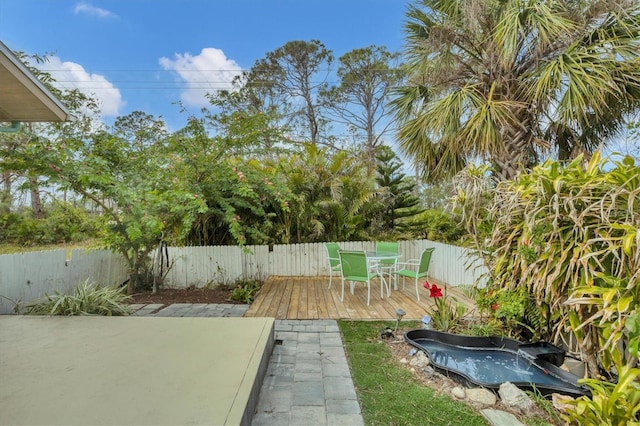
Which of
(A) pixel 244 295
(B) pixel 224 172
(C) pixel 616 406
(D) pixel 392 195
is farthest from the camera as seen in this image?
(D) pixel 392 195

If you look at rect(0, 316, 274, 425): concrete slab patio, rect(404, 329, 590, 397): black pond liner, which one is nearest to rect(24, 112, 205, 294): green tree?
rect(0, 316, 274, 425): concrete slab patio

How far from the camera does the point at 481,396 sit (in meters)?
2.34

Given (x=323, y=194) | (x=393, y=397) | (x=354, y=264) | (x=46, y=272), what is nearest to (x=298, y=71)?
(x=323, y=194)

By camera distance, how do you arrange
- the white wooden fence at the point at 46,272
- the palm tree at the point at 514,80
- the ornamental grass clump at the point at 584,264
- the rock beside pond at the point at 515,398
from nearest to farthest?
the ornamental grass clump at the point at 584,264 → the rock beside pond at the point at 515,398 → the white wooden fence at the point at 46,272 → the palm tree at the point at 514,80

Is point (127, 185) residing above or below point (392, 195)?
below

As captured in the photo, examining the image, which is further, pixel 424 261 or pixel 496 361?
pixel 424 261

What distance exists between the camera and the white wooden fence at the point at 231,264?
195 inches

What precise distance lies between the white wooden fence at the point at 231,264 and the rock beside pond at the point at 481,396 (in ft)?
9.35

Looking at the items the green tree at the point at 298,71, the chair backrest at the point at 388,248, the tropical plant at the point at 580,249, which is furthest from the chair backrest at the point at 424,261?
the green tree at the point at 298,71

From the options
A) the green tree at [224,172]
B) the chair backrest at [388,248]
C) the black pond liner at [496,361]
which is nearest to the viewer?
the black pond liner at [496,361]

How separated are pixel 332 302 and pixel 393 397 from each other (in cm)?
283

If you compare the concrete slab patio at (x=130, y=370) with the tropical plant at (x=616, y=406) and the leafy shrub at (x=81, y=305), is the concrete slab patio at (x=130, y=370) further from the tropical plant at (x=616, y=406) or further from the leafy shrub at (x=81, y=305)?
the tropical plant at (x=616, y=406)

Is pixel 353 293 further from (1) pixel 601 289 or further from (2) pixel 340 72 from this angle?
(2) pixel 340 72

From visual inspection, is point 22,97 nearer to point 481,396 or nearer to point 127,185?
point 127,185
